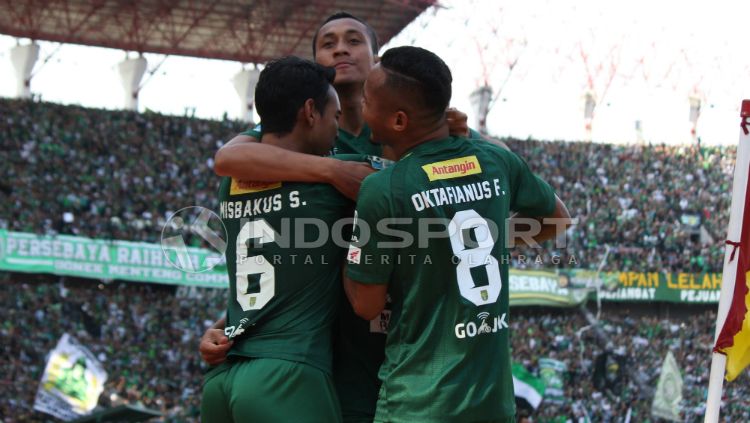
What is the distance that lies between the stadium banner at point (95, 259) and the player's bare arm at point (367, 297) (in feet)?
65.3

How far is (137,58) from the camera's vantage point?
30891mm

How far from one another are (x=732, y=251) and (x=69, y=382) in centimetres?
1648

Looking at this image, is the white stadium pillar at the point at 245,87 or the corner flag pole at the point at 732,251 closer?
the corner flag pole at the point at 732,251

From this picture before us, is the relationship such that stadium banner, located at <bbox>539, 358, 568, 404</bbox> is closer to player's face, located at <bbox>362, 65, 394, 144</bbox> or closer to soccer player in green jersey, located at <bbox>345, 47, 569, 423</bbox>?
soccer player in green jersey, located at <bbox>345, 47, 569, 423</bbox>

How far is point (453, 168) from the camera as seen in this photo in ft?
10.7

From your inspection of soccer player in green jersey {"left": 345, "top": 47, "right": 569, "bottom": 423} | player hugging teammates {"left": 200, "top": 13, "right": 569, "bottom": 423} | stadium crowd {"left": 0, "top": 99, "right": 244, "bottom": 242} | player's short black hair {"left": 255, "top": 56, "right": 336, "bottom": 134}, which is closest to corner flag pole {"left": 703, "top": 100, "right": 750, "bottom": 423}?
player hugging teammates {"left": 200, "top": 13, "right": 569, "bottom": 423}

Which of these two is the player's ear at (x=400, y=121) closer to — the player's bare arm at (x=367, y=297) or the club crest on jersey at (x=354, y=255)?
the club crest on jersey at (x=354, y=255)

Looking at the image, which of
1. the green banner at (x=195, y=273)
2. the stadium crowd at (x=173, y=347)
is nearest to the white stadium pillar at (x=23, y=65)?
the green banner at (x=195, y=273)

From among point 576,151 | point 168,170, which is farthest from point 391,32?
point 168,170

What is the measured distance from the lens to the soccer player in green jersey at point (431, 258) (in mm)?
3180

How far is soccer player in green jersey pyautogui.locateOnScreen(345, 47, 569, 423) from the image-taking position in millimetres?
3180

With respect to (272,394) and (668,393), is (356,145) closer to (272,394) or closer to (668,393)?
(272,394)

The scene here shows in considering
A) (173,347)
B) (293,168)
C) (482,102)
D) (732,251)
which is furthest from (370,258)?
(482,102)

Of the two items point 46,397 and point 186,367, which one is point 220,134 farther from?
point 46,397
